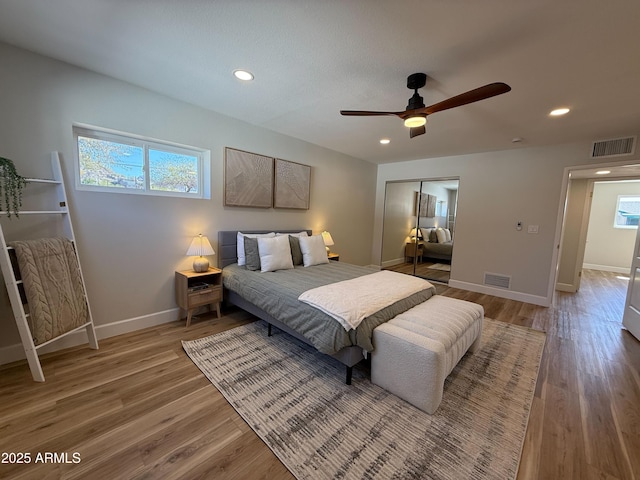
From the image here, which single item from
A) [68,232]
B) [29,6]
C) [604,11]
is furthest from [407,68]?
[68,232]

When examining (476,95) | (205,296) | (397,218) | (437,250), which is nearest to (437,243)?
(437,250)

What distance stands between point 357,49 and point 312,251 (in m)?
2.40

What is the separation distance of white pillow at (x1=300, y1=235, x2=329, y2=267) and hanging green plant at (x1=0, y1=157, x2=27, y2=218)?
8.95ft

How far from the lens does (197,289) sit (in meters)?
2.91

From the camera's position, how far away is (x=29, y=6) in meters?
1.54

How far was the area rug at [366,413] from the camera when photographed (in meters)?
1.36

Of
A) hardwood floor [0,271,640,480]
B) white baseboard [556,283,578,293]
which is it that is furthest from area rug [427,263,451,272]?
hardwood floor [0,271,640,480]

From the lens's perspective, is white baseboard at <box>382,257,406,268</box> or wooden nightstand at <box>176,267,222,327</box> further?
white baseboard at <box>382,257,406,268</box>

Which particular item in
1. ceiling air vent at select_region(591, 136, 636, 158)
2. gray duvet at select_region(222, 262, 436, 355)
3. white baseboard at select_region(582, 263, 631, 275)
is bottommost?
white baseboard at select_region(582, 263, 631, 275)

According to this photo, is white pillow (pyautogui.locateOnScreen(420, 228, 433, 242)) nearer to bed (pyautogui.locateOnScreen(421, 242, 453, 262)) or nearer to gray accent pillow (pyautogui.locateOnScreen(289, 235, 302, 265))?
bed (pyautogui.locateOnScreen(421, 242, 453, 262))

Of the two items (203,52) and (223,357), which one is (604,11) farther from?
(223,357)

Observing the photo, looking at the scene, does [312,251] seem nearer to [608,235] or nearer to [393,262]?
[393,262]

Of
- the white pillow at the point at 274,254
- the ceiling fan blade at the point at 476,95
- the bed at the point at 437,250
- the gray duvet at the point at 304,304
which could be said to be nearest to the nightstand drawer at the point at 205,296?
the gray duvet at the point at 304,304

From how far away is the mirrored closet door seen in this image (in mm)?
5031
